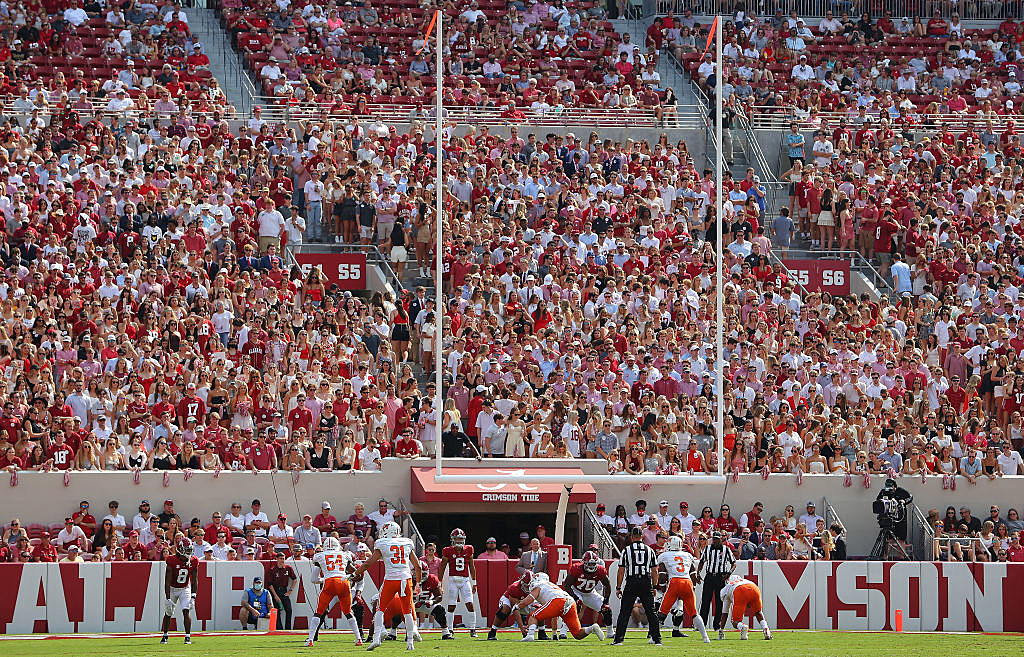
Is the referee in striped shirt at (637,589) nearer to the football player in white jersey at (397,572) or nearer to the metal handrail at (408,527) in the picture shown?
the football player in white jersey at (397,572)

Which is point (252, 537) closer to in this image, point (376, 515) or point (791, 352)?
point (376, 515)

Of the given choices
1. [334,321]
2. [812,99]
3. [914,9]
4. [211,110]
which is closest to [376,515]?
[334,321]

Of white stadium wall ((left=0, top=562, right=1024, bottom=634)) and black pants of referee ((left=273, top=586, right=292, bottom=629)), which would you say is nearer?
white stadium wall ((left=0, top=562, right=1024, bottom=634))

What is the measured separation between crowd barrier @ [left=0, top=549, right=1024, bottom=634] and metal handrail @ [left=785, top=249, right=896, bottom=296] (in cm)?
801

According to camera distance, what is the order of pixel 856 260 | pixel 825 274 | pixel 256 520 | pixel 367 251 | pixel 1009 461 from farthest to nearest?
pixel 856 260 → pixel 825 274 → pixel 367 251 → pixel 1009 461 → pixel 256 520

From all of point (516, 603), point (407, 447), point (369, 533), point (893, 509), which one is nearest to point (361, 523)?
point (369, 533)

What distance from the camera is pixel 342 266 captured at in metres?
25.2

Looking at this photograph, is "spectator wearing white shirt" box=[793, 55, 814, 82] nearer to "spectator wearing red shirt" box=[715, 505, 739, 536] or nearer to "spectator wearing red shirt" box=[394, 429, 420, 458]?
"spectator wearing red shirt" box=[715, 505, 739, 536]

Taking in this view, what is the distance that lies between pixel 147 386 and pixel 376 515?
9.61 feet

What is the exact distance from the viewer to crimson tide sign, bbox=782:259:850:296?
26750 mm

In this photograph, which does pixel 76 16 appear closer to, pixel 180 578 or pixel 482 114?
pixel 482 114

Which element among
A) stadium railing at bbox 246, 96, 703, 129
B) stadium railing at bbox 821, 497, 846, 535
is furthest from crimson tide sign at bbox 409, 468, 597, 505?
stadium railing at bbox 246, 96, 703, 129

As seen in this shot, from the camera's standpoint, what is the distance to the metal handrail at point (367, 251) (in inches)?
1000

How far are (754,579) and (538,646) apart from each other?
3826 millimetres
